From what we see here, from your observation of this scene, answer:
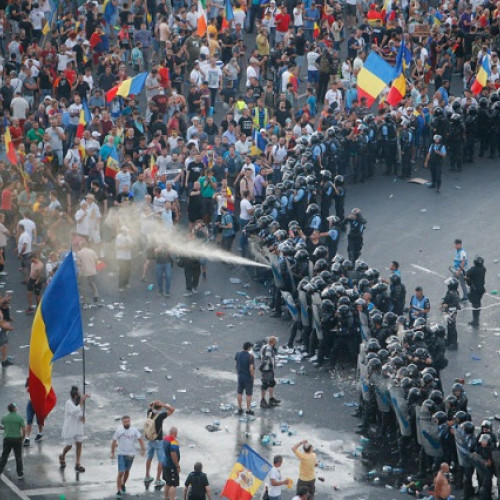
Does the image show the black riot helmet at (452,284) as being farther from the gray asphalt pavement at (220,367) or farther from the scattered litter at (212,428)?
the scattered litter at (212,428)

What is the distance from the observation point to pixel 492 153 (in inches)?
1724

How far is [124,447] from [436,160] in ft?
51.4

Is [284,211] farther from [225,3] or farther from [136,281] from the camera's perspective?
[225,3]

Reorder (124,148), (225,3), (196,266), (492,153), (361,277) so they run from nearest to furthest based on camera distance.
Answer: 1. (361,277)
2. (196,266)
3. (124,148)
4. (492,153)
5. (225,3)

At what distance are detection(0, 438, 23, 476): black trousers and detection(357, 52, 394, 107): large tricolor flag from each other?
54.9ft

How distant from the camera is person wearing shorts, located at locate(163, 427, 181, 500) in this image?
27.5 m

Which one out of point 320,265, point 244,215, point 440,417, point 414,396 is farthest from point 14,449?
point 244,215

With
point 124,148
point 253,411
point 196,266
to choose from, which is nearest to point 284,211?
point 196,266

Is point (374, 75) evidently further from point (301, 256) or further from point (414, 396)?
point (414, 396)

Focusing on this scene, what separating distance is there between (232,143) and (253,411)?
1160cm

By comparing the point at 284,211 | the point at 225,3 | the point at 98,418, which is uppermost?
the point at 225,3

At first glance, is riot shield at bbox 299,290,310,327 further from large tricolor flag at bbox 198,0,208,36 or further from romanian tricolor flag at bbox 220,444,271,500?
large tricolor flag at bbox 198,0,208,36

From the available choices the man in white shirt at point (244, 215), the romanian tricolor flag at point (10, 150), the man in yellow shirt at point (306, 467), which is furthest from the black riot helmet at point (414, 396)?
the romanian tricolor flag at point (10, 150)

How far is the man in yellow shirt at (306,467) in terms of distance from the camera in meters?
27.4
